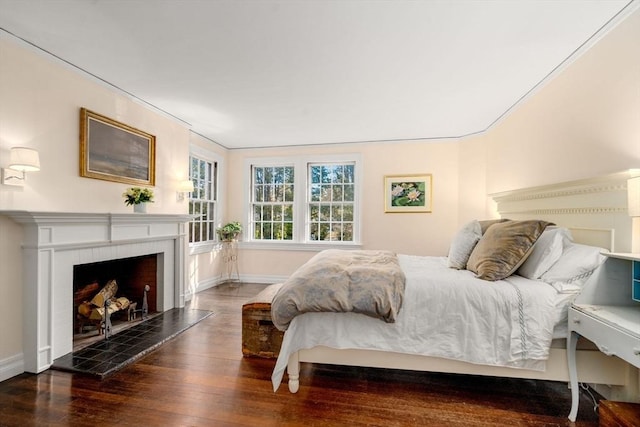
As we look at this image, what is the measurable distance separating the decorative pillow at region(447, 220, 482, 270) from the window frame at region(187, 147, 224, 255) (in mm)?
3561

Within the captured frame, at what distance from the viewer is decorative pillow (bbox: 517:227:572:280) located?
2.02 meters

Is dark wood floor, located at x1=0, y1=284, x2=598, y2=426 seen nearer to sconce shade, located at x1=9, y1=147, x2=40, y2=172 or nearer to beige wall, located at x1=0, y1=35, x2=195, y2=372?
beige wall, located at x1=0, y1=35, x2=195, y2=372

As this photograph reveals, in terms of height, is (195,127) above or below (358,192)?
above

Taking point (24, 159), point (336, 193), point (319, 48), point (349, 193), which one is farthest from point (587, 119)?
point (24, 159)

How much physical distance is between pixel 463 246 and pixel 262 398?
78.4 inches

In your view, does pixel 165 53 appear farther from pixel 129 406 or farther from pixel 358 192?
pixel 358 192

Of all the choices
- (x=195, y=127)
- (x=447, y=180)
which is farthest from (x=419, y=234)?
(x=195, y=127)

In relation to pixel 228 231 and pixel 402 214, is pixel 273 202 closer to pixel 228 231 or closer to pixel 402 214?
pixel 228 231

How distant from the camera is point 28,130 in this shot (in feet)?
7.48

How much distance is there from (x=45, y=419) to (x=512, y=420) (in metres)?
2.71

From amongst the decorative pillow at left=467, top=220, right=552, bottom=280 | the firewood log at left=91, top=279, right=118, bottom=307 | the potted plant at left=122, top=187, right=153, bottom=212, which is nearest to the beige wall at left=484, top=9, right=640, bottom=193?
the decorative pillow at left=467, top=220, right=552, bottom=280

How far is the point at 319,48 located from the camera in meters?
2.27

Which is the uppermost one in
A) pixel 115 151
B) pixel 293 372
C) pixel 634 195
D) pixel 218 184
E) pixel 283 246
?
pixel 115 151

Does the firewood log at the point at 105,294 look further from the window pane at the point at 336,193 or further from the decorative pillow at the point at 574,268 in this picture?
the decorative pillow at the point at 574,268
